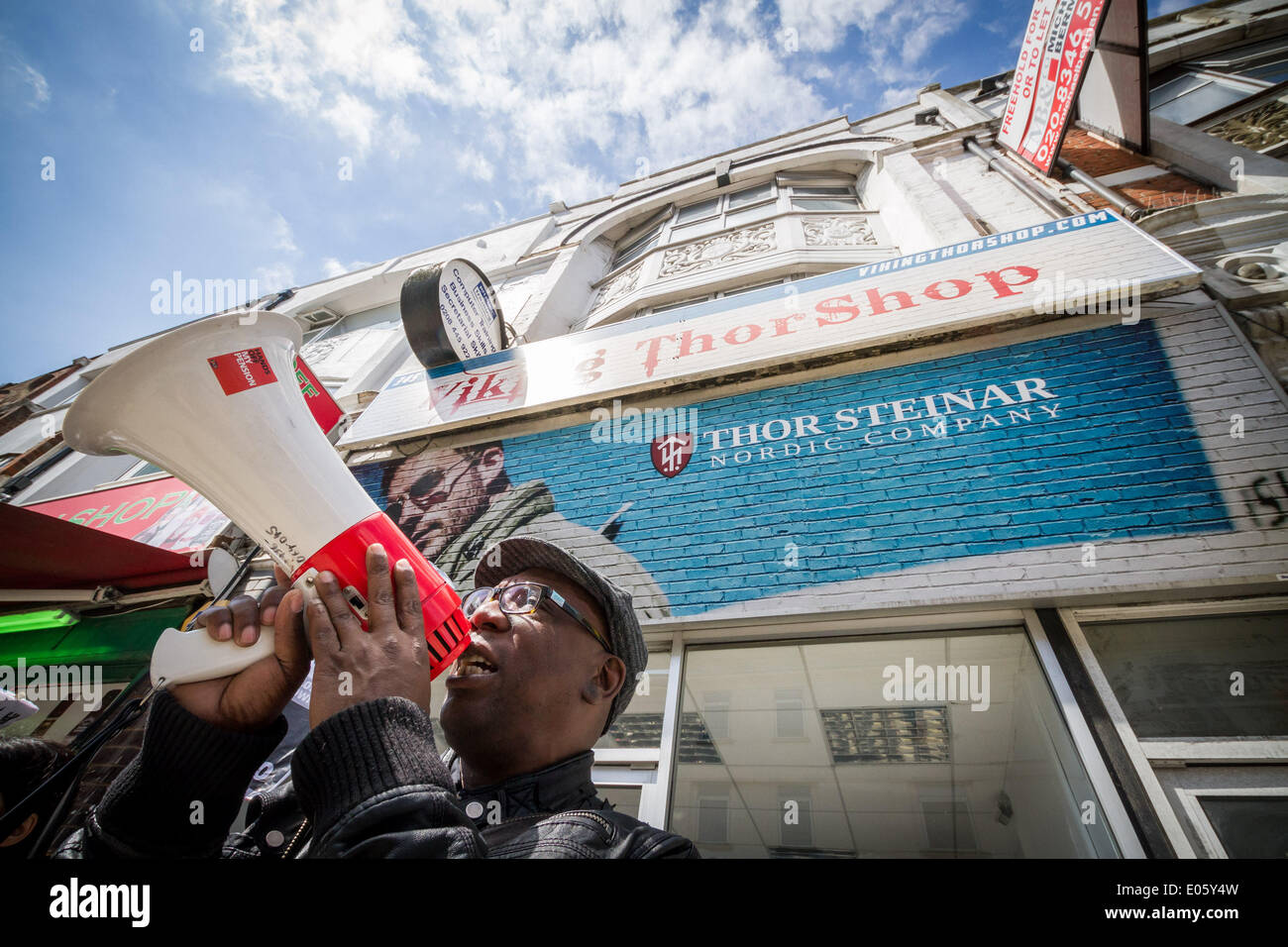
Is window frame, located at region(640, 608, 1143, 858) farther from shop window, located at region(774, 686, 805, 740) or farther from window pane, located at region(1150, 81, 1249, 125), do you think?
window pane, located at region(1150, 81, 1249, 125)

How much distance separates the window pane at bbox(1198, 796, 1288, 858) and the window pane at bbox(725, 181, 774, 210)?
8.93 m

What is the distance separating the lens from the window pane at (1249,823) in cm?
185

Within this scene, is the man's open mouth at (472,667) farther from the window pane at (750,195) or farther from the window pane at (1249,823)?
the window pane at (750,195)

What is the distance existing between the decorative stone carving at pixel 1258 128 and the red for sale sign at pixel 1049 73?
1886mm

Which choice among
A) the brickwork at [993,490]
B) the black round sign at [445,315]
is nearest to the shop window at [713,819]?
the brickwork at [993,490]

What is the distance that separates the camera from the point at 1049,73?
5.20 metres

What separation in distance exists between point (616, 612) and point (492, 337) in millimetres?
4980

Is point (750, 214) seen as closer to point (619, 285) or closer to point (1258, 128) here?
point (619, 285)

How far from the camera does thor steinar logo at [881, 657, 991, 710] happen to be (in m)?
2.72

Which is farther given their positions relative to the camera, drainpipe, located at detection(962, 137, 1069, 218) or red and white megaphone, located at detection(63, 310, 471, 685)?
drainpipe, located at detection(962, 137, 1069, 218)

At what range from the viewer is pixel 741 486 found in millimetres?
3461

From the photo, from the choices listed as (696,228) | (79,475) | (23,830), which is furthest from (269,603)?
(79,475)

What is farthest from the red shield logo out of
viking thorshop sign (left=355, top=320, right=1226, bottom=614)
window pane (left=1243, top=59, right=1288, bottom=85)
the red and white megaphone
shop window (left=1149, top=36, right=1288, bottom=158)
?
window pane (left=1243, top=59, right=1288, bottom=85)
